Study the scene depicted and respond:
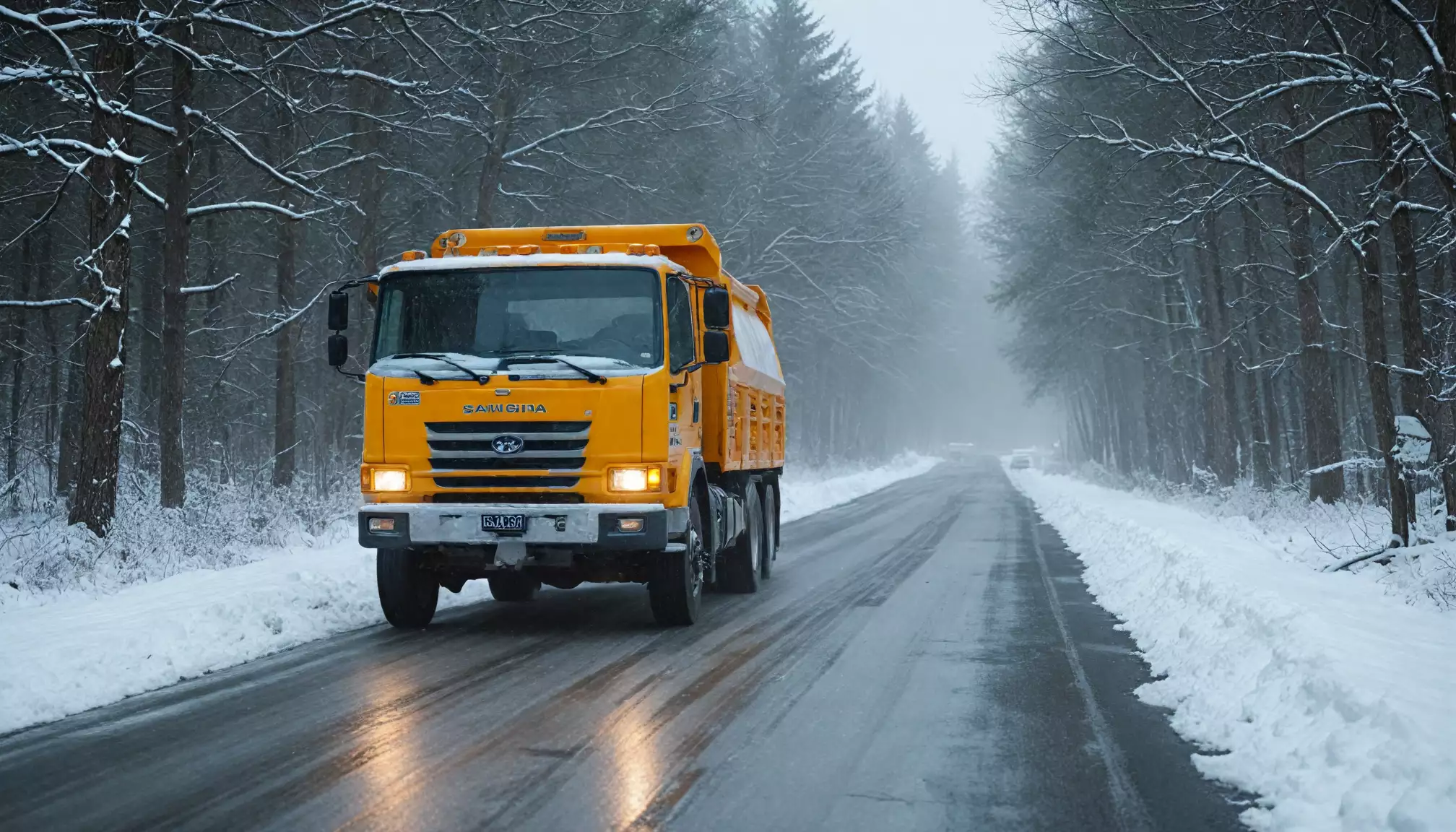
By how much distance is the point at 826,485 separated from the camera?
3872 cm

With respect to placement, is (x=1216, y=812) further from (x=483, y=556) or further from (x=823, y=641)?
(x=483, y=556)

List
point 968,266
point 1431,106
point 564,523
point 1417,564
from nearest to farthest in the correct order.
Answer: point 564,523, point 1417,564, point 1431,106, point 968,266

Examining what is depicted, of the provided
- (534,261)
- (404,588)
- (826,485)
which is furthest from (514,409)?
(826,485)

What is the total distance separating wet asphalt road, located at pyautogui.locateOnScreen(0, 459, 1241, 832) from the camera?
5.11 m

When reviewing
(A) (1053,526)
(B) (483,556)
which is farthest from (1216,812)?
(A) (1053,526)

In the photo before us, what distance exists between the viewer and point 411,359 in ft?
32.6

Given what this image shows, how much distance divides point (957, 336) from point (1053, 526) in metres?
66.1

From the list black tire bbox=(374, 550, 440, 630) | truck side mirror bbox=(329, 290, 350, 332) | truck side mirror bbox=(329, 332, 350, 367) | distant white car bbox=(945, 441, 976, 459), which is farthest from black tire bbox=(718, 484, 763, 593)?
distant white car bbox=(945, 441, 976, 459)

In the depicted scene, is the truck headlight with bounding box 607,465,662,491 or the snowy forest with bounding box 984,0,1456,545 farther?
the snowy forest with bounding box 984,0,1456,545

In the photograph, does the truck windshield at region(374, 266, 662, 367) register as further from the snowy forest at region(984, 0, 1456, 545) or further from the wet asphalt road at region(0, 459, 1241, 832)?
the snowy forest at region(984, 0, 1456, 545)

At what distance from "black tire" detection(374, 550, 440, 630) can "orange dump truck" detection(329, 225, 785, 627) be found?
0.01m

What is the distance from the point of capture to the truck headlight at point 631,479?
9617mm

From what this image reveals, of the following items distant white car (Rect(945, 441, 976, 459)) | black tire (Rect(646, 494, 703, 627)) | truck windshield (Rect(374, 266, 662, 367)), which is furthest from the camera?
distant white car (Rect(945, 441, 976, 459))

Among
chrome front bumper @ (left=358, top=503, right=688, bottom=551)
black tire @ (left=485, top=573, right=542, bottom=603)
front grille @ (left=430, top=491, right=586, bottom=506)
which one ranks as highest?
front grille @ (left=430, top=491, right=586, bottom=506)
